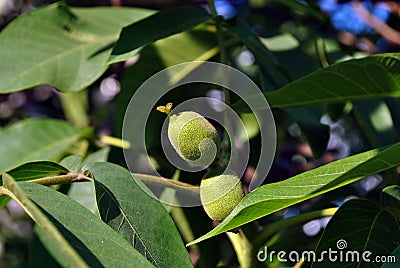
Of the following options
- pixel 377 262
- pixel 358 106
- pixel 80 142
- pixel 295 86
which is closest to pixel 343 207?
pixel 377 262

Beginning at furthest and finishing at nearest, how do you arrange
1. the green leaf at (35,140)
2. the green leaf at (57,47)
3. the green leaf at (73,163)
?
1. the green leaf at (35,140)
2. the green leaf at (57,47)
3. the green leaf at (73,163)

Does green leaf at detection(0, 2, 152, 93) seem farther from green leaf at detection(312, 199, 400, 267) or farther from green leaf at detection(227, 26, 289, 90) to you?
green leaf at detection(312, 199, 400, 267)

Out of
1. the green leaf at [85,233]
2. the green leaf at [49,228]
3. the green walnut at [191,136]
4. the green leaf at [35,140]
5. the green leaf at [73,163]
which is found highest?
the green leaf at [49,228]

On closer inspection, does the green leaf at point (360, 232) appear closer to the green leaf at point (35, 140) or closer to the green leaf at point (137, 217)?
the green leaf at point (137, 217)

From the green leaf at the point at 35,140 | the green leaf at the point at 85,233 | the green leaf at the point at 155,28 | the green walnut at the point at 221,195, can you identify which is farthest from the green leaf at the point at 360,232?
the green leaf at the point at 35,140

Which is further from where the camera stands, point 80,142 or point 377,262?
point 80,142

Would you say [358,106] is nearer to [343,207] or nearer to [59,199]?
[343,207]
